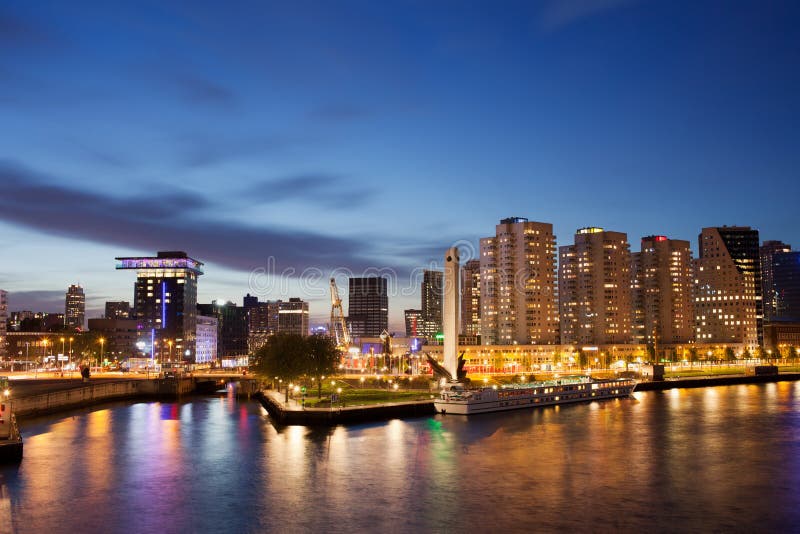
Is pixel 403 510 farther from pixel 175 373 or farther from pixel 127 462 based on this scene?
pixel 175 373

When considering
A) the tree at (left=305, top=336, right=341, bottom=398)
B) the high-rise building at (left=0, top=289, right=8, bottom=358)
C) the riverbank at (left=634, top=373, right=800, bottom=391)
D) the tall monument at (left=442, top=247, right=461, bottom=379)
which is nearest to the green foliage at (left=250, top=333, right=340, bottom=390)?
the tree at (left=305, top=336, right=341, bottom=398)

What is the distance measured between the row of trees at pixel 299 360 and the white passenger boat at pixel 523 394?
16449mm

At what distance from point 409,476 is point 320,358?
173ft

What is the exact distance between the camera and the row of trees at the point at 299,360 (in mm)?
100688

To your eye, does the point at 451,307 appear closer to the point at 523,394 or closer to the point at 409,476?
the point at 523,394

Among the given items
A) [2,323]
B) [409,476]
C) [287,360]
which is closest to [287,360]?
[287,360]

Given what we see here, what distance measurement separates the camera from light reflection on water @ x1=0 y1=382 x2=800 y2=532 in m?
39.8

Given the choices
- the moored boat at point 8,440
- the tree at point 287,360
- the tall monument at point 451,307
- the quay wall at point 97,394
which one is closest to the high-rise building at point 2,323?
the quay wall at point 97,394

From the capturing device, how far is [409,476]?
50.8 meters

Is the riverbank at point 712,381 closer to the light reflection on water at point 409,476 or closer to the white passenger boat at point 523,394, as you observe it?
the white passenger boat at point 523,394

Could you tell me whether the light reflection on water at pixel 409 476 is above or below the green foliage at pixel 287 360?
below

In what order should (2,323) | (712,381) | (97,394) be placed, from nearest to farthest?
(97,394)
(712,381)
(2,323)

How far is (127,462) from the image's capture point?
56.5 meters

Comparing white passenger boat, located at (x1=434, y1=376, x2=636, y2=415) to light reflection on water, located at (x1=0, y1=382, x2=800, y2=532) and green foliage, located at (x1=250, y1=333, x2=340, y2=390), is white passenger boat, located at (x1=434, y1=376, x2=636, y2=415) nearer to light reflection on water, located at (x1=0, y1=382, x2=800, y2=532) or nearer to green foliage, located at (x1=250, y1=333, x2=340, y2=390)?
light reflection on water, located at (x1=0, y1=382, x2=800, y2=532)
